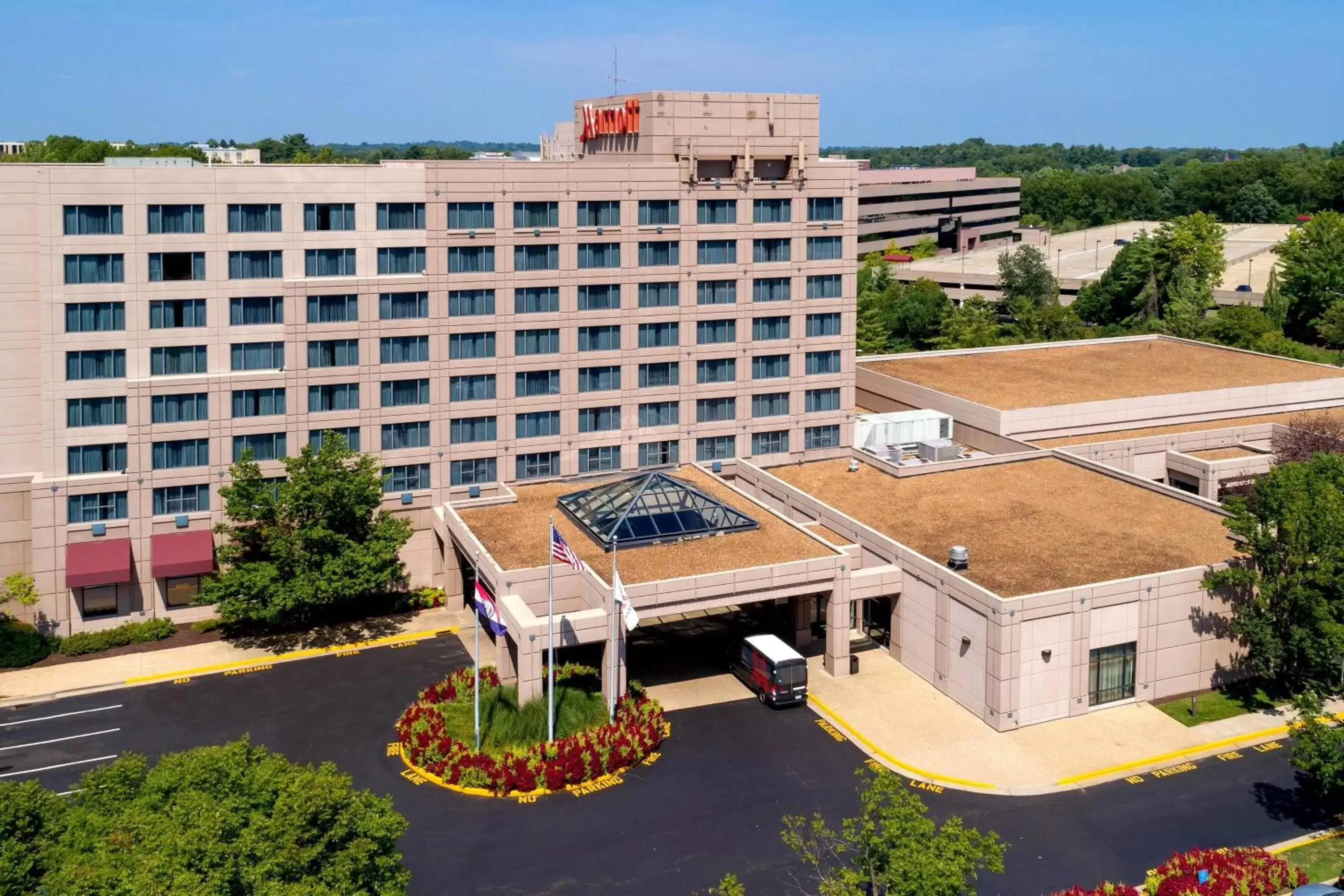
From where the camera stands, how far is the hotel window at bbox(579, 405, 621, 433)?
7056 cm

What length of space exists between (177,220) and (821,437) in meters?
39.5

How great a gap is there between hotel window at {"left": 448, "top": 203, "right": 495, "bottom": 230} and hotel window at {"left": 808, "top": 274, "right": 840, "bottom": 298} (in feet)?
65.8

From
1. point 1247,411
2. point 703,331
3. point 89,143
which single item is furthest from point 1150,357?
point 89,143

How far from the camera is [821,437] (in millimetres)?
77000

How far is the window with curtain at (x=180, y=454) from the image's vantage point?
205ft

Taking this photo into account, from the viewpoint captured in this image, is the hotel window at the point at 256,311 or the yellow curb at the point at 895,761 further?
the hotel window at the point at 256,311

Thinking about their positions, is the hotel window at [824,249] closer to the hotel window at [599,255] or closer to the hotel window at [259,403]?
the hotel window at [599,255]

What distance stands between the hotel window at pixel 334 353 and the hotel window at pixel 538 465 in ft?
35.4

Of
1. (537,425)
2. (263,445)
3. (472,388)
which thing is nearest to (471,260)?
(472,388)

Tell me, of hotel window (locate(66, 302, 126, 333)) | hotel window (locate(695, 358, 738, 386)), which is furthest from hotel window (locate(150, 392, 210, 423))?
hotel window (locate(695, 358, 738, 386))

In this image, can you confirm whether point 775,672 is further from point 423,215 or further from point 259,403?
point 423,215

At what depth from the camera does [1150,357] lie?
9931 cm

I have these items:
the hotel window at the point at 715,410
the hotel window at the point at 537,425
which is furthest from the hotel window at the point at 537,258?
the hotel window at the point at 715,410

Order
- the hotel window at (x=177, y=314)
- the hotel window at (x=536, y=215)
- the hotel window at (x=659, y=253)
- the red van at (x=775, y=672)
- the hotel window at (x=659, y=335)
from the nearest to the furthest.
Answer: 1. the red van at (x=775, y=672)
2. the hotel window at (x=177, y=314)
3. the hotel window at (x=536, y=215)
4. the hotel window at (x=659, y=253)
5. the hotel window at (x=659, y=335)
